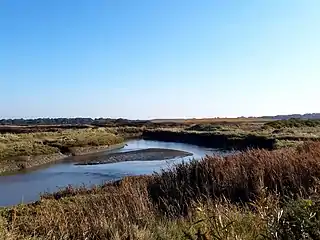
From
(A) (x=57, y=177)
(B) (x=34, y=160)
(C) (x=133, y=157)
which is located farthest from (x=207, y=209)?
(C) (x=133, y=157)

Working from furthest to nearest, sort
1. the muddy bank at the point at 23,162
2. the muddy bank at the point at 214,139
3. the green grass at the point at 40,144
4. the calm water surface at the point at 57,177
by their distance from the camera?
1. the muddy bank at the point at 214,139
2. the green grass at the point at 40,144
3. the muddy bank at the point at 23,162
4. the calm water surface at the point at 57,177

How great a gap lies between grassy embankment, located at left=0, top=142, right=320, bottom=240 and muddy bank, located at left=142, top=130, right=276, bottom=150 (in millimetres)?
16402

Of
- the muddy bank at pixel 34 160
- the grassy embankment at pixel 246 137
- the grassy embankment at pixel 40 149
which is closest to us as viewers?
the muddy bank at pixel 34 160

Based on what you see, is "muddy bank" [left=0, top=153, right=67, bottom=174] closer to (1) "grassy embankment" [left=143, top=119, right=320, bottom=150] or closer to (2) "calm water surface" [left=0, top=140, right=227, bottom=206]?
(2) "calm water surface" [left=0, top=140, right=227, bottom=206]

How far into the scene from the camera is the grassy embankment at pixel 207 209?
14.9 feet

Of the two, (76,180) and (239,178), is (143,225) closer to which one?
(239,178)

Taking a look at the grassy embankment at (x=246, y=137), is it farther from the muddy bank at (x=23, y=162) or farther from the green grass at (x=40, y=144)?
the muddy bank at (x=23, y=162)

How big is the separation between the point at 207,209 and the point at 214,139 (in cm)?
4090

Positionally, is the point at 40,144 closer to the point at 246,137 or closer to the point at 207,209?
the point at 246,137

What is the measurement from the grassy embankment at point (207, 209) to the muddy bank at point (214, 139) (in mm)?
16402

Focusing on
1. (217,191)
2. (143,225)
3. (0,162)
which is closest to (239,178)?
(217,191)

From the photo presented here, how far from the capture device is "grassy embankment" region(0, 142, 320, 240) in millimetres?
4535

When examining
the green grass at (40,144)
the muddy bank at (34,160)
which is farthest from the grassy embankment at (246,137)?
the muddy bank at (34,160)

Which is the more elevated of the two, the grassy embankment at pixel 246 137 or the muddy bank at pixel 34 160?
the grassy embankment at pixel 246 137
